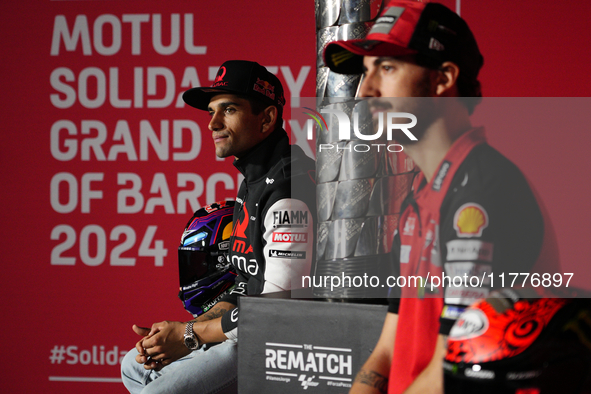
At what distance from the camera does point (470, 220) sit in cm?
77

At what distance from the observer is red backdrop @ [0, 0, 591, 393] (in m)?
3.02

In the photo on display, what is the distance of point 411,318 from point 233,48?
7.89 feet

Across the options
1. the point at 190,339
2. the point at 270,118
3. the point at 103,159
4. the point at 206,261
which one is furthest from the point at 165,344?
the point at 103,159

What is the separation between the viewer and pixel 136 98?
306 centimetres

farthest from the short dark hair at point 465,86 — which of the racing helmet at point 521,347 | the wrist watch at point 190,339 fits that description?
the wrist watch at point 190,339

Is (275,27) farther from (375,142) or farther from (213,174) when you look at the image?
(375,142)

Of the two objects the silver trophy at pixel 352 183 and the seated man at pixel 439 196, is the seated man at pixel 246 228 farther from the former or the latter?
the seated man at pixel 439 196

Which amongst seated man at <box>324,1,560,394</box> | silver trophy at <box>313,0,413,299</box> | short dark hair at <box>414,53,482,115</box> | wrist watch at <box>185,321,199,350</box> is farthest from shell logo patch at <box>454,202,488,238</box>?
wrist watch at <box>185,321,199,350</box>

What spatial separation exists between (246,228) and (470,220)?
1.09m

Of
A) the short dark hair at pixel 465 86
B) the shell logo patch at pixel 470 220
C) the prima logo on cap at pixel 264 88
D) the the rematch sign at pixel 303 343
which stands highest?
the prima logo on cap at pixel 264 88

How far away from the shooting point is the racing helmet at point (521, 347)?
2.31 feet

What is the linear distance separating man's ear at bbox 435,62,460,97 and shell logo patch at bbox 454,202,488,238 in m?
0.19

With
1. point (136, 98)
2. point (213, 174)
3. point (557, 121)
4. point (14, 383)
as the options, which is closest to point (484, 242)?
point (557, 121)

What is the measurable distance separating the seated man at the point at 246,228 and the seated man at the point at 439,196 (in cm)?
66
